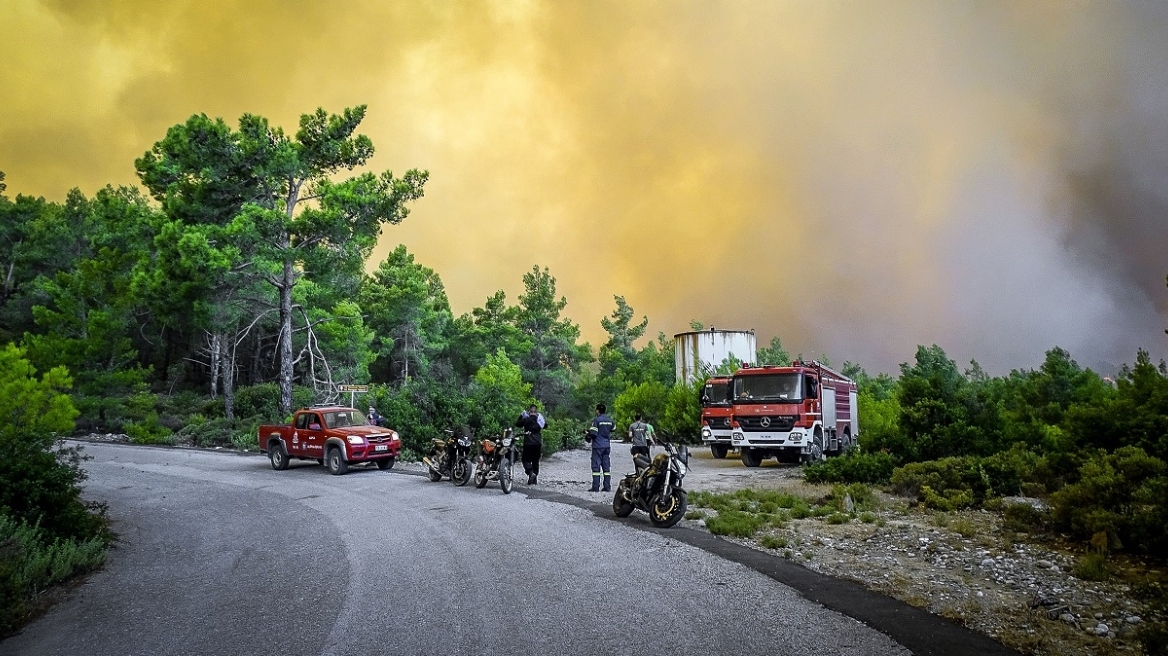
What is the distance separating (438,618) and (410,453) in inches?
685

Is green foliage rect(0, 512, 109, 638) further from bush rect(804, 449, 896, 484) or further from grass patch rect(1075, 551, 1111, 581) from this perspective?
bush rect(804, 449, 896, 484)

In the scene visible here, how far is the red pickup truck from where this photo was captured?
18.2 m

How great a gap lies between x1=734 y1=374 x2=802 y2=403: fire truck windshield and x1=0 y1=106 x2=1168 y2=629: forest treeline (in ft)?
8.88

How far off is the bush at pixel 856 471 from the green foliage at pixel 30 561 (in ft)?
45.4

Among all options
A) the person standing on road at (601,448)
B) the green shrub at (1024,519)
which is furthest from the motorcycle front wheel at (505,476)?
the green shrub at (1024,519)

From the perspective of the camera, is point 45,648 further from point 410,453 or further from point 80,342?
point 80,342

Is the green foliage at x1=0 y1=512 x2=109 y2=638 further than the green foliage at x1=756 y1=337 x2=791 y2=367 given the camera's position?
No

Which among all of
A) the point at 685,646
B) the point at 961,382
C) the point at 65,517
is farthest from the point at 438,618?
the point at 961,382

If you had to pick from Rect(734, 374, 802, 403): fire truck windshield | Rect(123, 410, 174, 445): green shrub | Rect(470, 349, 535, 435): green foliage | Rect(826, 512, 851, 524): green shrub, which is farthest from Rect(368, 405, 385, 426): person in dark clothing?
Rect(826, 512, 851, 524): green shrub

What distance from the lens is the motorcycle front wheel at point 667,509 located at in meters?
10.3

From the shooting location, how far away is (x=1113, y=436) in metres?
11.4

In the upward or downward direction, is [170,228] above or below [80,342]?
above

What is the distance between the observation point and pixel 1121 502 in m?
9.12

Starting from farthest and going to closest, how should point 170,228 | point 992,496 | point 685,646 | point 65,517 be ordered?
point 170,228
point 992,496
point 65,517
point 685,646
